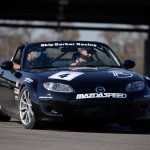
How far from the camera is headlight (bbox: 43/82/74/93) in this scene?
403 inches

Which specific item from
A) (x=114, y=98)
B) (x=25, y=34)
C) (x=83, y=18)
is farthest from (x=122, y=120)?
(x=25, y=34)

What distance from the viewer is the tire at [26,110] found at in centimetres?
1062

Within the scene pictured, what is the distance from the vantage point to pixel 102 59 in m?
11.9

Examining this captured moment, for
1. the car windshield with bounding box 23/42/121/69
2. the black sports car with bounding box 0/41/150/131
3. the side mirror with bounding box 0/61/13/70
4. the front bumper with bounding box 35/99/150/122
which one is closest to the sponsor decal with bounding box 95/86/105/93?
the black sports car with bounding box 0/41/150/131

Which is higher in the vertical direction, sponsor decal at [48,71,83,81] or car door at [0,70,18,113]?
sponsor decal at [48,71,83,81]

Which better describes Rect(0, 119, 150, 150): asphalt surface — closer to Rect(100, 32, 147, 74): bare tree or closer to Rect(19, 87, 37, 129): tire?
Rect(19, 87, 37, 129): tire

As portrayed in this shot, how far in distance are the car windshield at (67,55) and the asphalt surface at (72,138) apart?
41.6 inches

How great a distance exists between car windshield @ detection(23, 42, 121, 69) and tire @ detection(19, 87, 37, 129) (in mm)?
756

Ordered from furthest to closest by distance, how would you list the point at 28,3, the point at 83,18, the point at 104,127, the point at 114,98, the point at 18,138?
the point at 83,18
the point at 28,3
the point at 104,127
the point at 114,98
the point at 18,138

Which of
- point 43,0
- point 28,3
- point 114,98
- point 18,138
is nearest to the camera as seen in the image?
point 18,138

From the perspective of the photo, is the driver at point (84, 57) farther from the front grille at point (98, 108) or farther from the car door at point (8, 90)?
the front grille at point (98, 108)

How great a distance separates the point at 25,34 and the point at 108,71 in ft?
236

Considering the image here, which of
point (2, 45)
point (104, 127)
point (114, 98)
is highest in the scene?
point (114, 98)

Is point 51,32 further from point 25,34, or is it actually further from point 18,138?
point 18,138
